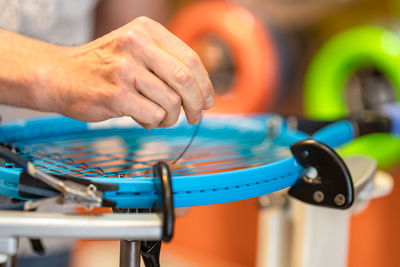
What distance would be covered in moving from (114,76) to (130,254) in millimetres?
161

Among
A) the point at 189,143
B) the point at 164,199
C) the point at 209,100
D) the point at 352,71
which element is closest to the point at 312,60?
the point at 352,71

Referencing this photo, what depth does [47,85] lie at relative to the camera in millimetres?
485

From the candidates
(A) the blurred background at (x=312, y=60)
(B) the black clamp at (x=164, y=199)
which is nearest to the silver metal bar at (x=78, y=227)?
(B) the black clamp at (x=164, y=199)

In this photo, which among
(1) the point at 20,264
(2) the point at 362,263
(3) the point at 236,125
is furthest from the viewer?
(2) the point at 362,263

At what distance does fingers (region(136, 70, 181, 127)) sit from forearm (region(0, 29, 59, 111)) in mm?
97

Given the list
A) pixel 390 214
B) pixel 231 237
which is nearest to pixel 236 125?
pixel 390 214

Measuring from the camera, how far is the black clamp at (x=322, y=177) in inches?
19.8

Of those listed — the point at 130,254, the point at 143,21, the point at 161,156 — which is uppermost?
the point at 143,21

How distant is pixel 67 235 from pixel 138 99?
0.43 ft

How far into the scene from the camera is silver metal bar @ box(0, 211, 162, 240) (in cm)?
39

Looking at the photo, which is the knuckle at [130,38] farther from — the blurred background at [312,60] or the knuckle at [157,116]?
the blurred background at [312,60]

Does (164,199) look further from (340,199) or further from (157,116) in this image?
(340,199)

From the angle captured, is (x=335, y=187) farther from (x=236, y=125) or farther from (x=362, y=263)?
(x=362, y=263)

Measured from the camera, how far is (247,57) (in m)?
1.40
